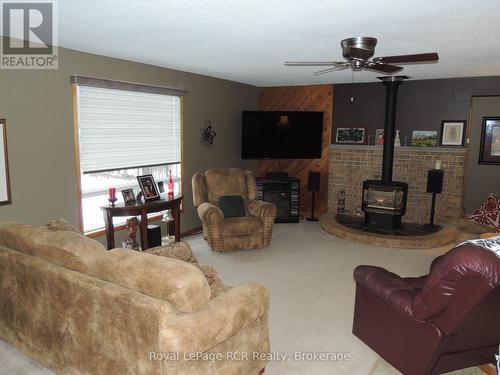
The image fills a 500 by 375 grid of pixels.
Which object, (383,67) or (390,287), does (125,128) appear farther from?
(390,287)

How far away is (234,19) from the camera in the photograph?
2.75 metres

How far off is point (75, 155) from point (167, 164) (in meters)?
1.52

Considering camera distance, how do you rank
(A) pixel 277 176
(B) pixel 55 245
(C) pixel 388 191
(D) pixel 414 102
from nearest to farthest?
(B) pixel 55 245
(C) pixel 388 191
(D) pixel 414 102
(A) pixel 277 176

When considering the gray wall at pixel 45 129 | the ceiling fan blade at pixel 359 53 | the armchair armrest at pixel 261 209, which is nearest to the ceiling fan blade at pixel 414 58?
the ceiling fan blade at pixel 359 53

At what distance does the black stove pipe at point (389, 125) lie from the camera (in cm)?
593

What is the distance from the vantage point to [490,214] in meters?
4.79

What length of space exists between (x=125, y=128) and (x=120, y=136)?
133 millimetres

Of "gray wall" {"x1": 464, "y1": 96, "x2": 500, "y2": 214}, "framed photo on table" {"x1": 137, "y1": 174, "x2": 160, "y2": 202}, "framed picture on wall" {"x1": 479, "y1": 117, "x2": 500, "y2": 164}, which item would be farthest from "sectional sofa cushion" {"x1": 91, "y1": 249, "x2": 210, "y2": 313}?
"framed picture on wall" {"x1": 479, "y1": 117, "x2": 500, "y2": 164}

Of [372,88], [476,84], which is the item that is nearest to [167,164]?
[372,88]

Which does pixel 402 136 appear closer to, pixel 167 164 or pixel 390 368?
pixel 167 164

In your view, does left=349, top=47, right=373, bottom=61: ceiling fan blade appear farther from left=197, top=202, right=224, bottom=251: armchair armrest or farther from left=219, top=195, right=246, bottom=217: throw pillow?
left=219, top=195, right=246, bottom=217: throw pillow

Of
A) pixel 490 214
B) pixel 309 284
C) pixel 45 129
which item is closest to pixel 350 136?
pixel 490 214

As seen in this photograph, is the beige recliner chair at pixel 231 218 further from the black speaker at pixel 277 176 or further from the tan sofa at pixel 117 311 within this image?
the tan sofa at pixel 117 311

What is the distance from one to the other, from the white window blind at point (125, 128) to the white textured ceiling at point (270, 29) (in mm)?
519
